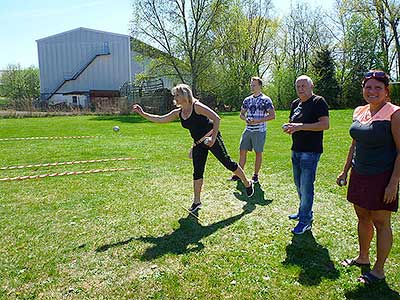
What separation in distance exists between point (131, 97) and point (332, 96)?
57.4 feet

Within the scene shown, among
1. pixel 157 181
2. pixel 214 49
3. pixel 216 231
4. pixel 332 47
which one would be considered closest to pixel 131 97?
pixel 214 49

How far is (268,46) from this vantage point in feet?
131

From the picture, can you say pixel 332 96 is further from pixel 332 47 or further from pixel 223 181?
pixel 223 181

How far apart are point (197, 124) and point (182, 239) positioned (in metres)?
1.43

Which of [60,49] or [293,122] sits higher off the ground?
[60,49]

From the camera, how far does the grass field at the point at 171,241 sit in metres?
3.01

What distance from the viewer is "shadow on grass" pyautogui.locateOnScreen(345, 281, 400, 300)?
279 centimetres

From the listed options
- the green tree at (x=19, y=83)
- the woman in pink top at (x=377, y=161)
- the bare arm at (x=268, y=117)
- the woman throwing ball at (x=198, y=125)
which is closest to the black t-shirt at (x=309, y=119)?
the woman in pink top at (x=377, y=161)

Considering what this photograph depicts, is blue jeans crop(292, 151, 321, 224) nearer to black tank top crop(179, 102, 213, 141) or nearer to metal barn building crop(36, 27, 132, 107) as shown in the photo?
black tank top crop(179, 102, 213, 141)

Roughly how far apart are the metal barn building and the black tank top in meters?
35.6

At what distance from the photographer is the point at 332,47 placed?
34500 mm

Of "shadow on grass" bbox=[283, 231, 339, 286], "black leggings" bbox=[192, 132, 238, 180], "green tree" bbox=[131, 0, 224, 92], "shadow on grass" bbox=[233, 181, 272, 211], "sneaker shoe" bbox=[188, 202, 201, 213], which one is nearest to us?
"shadow on grass" bbox=[283, 231, 339, 286]

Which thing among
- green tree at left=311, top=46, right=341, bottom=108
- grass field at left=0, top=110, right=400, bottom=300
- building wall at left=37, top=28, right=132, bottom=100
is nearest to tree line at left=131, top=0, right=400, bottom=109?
green tree at left=311, top=46, right=341, bottom=108

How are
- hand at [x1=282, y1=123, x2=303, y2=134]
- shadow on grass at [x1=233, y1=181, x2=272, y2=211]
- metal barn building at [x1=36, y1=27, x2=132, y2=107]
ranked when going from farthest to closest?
metal barn building at [x1=36, y1=27, x2=132, y2=107], shadow on grass at [x1=233, y1=181, x2=272, y2=211], hand at [x1=282, y1=123, x2=303, y2=134]
